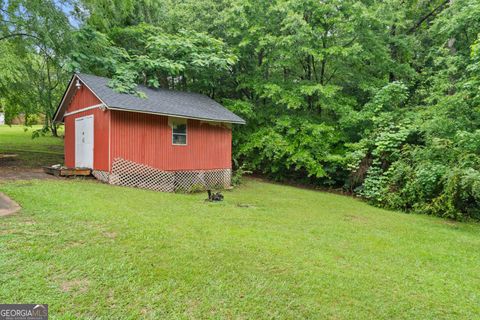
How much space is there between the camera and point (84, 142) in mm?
11414

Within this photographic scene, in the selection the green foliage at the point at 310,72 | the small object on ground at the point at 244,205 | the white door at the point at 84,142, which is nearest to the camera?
the small object on ground at the point at 244,205

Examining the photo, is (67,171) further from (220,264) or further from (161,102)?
(220,264)

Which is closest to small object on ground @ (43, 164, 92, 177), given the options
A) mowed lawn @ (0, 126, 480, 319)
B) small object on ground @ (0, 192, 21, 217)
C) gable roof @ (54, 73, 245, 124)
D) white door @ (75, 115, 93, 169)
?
white door @ (75, 115, 93, 169)

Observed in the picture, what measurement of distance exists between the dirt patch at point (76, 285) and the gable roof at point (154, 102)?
6.93m

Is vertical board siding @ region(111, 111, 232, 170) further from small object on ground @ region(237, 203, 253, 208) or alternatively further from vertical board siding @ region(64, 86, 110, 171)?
small object on ground @ region(237, 203, 253, 208)

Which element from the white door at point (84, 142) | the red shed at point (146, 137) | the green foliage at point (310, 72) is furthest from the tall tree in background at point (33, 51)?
the white door at point (84, 142)

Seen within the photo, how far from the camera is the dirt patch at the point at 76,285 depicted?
3.34 meters

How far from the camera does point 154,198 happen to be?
28.8 ft

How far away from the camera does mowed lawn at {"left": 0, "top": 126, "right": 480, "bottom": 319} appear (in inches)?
129

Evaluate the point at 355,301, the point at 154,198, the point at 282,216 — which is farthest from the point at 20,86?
the point at 355,301

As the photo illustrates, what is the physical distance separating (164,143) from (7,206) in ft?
18.2

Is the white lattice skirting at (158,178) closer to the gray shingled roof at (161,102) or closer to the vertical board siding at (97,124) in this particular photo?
the vertical board siding at (97,124)

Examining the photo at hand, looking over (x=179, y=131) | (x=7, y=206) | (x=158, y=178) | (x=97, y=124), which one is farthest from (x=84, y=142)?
(x=7, y=206)

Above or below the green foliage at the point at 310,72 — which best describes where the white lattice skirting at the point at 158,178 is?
below
